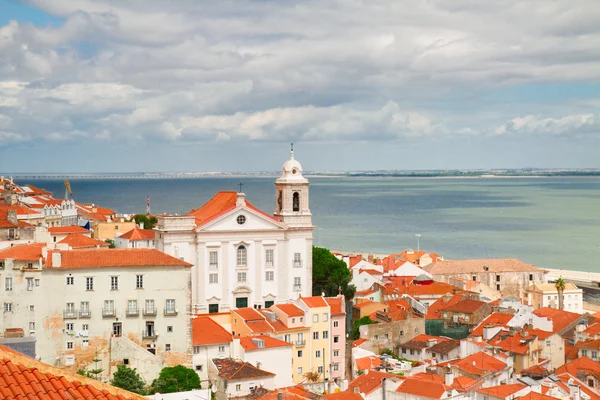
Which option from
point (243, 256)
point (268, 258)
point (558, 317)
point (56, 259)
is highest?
point (56, 259)

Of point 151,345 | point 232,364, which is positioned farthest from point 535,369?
point 151,345

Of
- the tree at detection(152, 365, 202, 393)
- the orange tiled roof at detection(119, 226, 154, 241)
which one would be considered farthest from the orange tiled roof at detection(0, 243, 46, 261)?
the orange tiled roof at detection(119, 226, 154, 241)

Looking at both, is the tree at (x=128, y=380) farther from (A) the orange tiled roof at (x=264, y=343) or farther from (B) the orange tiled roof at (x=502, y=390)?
(B) the orange tiled roof at (x=502, y=390)

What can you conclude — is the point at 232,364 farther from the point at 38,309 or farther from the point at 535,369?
the point at 535,369

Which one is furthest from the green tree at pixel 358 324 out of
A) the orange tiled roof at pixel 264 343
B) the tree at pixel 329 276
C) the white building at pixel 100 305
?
the white building at pixel 100 305

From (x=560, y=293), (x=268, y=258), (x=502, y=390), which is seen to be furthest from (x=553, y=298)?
(x=502, y=390)

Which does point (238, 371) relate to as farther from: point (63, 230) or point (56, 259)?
point (63, 230)

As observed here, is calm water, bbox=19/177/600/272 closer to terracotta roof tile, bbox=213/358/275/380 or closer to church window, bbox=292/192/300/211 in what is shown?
church window, bbox=292/192/300/211
